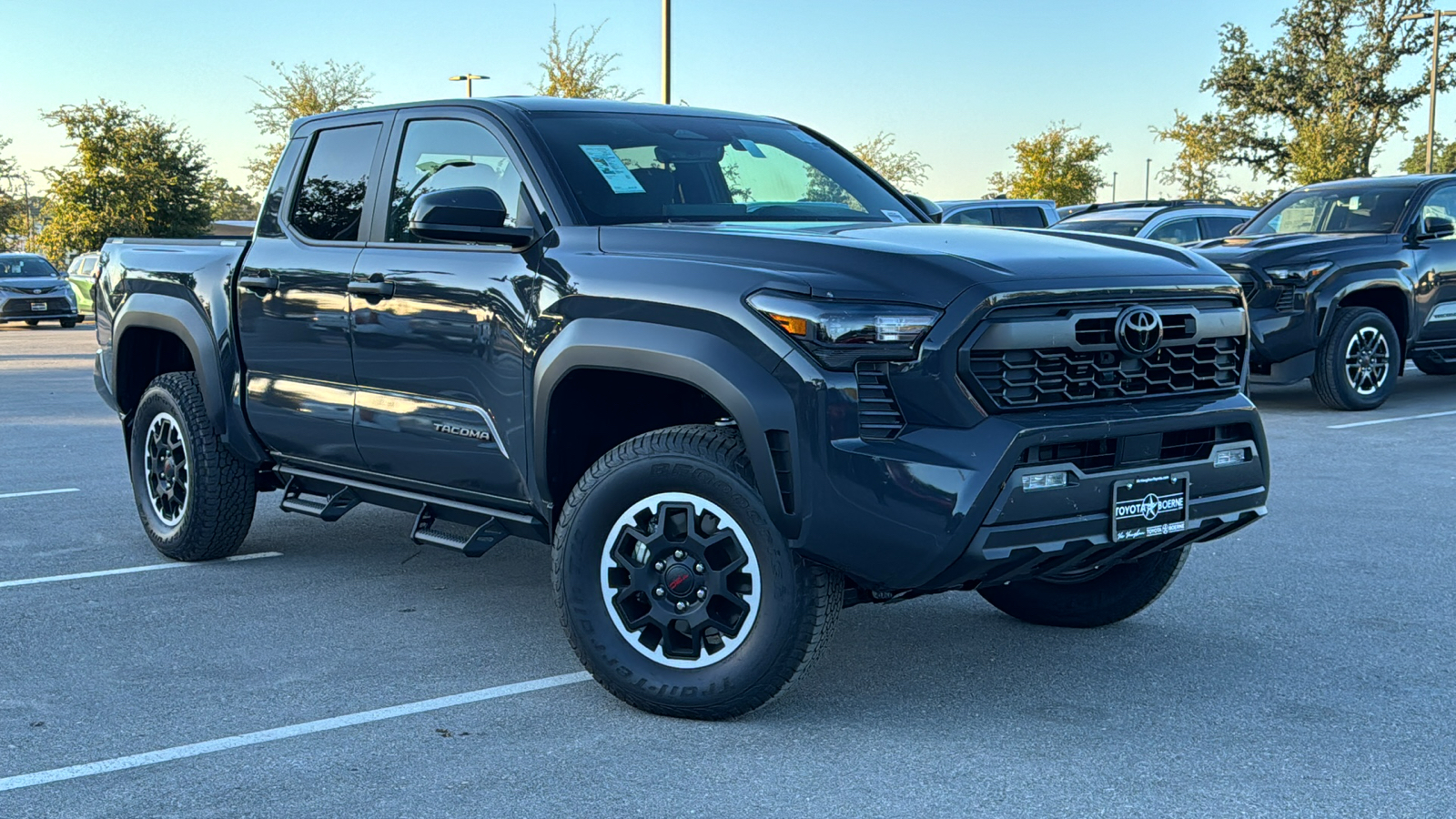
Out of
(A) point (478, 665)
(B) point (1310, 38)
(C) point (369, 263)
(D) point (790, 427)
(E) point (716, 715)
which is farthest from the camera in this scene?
(B) point (1310, 38)

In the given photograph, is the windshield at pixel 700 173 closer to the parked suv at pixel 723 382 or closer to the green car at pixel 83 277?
the parked suv at pixel 723 382

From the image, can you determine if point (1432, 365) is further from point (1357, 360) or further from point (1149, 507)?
point (1149, 507)

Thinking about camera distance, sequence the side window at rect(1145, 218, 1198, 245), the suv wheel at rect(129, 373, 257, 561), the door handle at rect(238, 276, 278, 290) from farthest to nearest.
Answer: the side window at rect(1145, 218, 1198, 245), the suv wheel at rect(129, 373, 257, 561), the door handle at rect(238, 276, 278, 290)

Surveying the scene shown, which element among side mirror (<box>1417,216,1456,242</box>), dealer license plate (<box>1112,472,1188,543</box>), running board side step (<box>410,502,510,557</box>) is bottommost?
running board side step (<box>410,502,510,557</box>)

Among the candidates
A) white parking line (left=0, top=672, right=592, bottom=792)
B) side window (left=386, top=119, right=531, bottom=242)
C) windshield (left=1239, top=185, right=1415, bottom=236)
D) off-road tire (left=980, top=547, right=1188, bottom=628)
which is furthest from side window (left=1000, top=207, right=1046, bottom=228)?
white parking line (left=0, top=672, right=592, bottom=792)

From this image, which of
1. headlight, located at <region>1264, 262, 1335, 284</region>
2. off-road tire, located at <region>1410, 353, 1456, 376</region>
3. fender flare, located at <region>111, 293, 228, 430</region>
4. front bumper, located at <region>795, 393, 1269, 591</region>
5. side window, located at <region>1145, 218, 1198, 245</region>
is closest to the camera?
front bumper, located at <region>795, 393, 1269, 591</region>

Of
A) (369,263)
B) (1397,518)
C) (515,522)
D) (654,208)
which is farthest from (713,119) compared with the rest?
(1397,518)

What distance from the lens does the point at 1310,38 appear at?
197ft

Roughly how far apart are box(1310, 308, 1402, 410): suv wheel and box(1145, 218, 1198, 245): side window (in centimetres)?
462

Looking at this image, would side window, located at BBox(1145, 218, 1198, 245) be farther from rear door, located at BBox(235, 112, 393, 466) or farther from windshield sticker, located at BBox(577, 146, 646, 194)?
windshield sticker, located at BBox(577, 146, 646, 194)

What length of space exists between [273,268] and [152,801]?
269 cm

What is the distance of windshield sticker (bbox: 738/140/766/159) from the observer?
561cm

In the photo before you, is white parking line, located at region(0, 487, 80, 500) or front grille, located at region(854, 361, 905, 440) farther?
white parking line, located at region(0, 487, 80, 500)

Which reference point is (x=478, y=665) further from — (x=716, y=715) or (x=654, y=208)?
(x=654, y=208)
